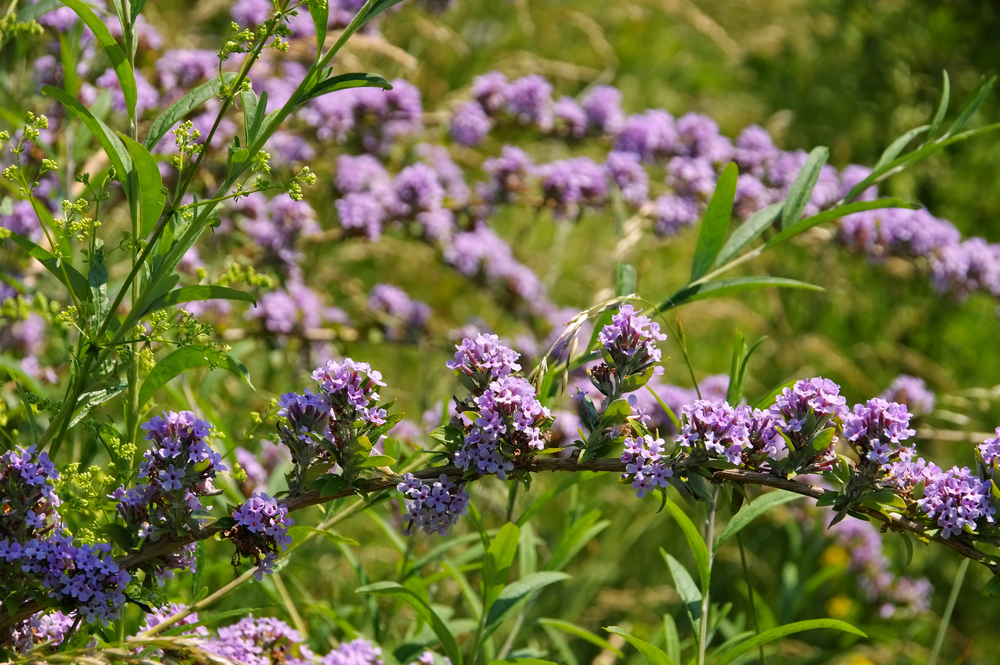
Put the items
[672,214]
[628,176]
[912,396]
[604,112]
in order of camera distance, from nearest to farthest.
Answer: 1. [912,396]
2. [672,214]
3. [628,176]
4. [604,112]

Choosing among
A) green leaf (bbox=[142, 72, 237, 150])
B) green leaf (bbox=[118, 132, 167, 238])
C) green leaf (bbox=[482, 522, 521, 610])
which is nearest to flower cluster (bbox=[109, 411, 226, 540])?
green leaf (bbox=[118, 132, 167, 238])

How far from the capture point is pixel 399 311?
3182 mm

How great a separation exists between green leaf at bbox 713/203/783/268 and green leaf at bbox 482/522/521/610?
60cm

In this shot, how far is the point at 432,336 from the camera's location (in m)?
3.30

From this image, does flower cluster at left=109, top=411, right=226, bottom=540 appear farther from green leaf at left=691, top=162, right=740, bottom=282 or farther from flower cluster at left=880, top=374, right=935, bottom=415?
flower cluster at left=880, top=374, right=935, bottom=415

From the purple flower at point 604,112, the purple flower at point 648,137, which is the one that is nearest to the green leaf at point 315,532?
the purple flower at point 648,137

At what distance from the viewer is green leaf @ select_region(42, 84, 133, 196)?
1199 millimetres

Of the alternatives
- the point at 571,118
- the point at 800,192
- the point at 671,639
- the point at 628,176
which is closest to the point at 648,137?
the point at 628,176

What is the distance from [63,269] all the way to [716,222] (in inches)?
40.2

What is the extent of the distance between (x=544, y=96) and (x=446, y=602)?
179cm

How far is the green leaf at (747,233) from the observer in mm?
1687

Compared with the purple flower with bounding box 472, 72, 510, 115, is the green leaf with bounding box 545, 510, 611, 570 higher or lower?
lower

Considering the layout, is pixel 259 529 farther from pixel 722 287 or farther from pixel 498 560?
pixel 722 287

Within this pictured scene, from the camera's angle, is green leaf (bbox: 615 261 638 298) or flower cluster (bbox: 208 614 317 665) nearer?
flower cluster (bbox: 208 614 317 665)
